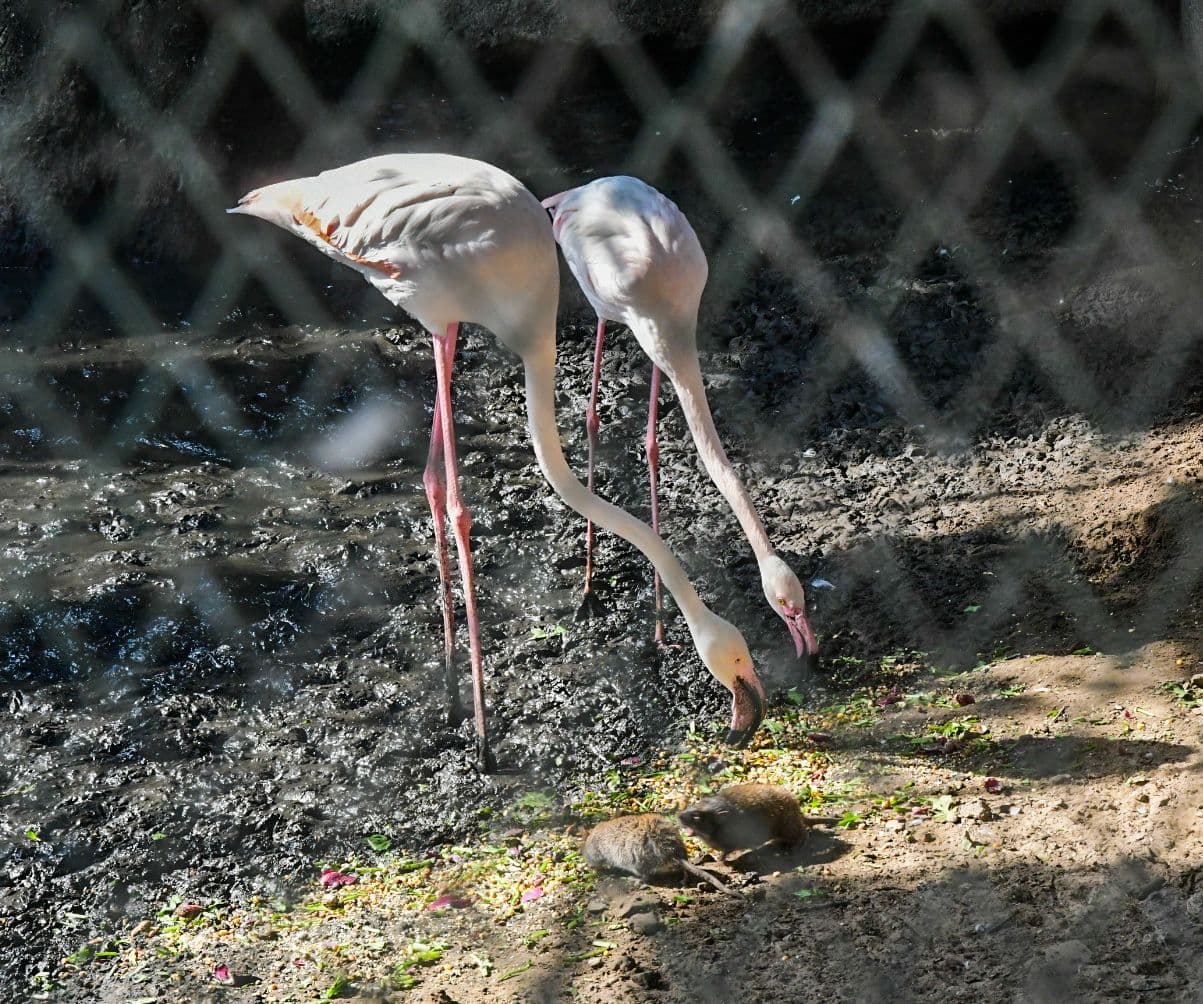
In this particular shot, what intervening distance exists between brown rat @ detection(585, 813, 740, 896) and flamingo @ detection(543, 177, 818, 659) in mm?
791

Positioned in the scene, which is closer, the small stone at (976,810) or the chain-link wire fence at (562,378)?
the small stone at (976,810)

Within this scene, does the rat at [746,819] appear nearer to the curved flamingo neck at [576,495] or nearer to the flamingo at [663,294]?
the curved flamingo neck at [576,495]

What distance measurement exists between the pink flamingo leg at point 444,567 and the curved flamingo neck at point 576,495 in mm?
394

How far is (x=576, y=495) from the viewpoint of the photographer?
3213 mm

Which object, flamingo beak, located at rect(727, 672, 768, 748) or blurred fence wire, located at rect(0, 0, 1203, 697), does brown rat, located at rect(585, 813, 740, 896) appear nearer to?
flamingo beak, located at rect(727, 672, 768, 748)

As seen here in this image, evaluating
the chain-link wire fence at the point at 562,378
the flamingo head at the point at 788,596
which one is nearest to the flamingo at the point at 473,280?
the flamingo head at the point at 788,596

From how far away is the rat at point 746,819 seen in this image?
263 cm

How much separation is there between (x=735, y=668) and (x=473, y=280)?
1136 millimetres

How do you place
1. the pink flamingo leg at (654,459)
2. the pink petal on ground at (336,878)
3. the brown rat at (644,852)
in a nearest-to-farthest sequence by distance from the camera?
the brown rat at (644,852) < the pink petal on ground at (336,878) < the pink flamingo leg at (654,459)

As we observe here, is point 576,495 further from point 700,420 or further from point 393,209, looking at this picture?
point 393,209

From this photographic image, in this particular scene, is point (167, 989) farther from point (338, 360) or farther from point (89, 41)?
point (89, 41)

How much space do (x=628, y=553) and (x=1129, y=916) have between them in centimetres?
209

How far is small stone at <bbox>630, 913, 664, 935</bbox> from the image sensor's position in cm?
244

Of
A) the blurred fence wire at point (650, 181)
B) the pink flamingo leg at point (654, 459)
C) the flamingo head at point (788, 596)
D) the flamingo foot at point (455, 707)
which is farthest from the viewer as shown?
the blurred fence wire at point (650, 181)
